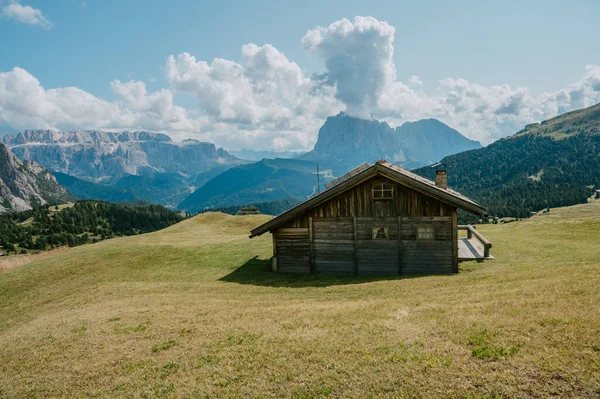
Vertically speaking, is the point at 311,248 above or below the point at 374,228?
below

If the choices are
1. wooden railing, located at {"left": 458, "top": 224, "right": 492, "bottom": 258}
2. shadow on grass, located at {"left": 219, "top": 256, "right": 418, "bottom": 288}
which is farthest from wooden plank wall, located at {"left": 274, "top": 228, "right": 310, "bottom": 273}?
wooden railing, located at {"left": 458, "top": 224, "right": 492, "bottom": 258}

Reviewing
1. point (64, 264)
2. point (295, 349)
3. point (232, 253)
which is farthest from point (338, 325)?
point (64, 264)

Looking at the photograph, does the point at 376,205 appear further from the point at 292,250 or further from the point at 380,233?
the point at 292,250

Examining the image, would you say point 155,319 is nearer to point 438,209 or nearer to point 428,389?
point 428,389

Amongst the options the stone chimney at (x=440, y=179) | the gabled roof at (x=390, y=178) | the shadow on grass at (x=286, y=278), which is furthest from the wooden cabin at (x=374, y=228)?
the stone chimney at (x=440, y=179)

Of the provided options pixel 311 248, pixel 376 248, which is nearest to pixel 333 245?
pixel 311 248

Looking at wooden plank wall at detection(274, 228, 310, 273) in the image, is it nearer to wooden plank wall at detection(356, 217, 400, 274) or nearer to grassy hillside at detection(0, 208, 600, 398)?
grassy hillside at detection(0, 208, 600, 398)

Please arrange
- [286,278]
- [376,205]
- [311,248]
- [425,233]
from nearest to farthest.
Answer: [425,233] → [286,278] → [376,205] → [311,248]

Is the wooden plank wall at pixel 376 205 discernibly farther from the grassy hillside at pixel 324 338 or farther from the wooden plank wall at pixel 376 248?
the grassy hillside at pixel 324 338

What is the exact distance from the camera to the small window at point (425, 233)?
997 inches

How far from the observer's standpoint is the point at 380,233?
26.4m

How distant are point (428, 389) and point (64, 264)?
36239 millimetres

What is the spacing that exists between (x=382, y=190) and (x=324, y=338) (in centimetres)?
1608

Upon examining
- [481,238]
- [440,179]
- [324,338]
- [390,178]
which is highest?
[440,179]
